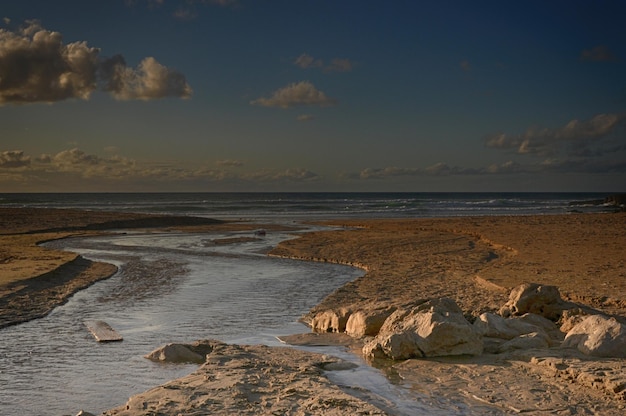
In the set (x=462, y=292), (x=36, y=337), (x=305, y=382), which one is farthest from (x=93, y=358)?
(x=462, y=292)

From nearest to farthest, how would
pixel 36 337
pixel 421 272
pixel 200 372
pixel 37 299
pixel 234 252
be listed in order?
1. pixel 200 372
2. pixel 36 337
3. pixel 37 299
4. pixel 421 272
5. pixel 234 252

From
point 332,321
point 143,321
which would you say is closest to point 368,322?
point 332,321

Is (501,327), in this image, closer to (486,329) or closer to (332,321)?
(486,329)

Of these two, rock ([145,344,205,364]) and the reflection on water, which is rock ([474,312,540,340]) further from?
rock ([145,344,205,364])

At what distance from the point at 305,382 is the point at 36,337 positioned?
579 cm

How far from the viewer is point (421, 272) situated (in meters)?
18.0

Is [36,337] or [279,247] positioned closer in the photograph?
[36,337]

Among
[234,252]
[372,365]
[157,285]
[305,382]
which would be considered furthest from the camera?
[234,252]

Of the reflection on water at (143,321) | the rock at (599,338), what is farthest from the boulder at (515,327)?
the reflection on water at (143,321)

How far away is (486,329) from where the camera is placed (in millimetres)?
9523

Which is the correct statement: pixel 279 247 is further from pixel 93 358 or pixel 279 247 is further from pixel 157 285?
pixel 93 358

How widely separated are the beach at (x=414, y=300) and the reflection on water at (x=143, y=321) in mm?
722

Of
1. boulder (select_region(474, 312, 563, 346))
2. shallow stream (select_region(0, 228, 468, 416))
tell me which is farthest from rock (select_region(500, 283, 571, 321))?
shallow stream (select_region(0, 228, 468, 416))

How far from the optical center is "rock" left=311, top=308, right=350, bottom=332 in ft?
36.0
